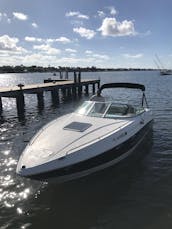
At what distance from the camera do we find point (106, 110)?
37.4 feet

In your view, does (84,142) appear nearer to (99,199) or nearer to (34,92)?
(99,199)

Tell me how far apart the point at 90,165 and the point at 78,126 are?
195 cm

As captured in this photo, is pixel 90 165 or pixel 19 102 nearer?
pixel 90 165

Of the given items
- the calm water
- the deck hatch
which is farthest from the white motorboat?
the calm water

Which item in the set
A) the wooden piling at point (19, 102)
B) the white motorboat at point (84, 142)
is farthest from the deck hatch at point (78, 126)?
the wooden piling at point (19, 102)

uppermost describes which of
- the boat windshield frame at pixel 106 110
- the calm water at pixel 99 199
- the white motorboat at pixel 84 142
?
the boat windshield frame at pixel 106 110

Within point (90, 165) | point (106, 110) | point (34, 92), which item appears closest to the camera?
point (90, 165)

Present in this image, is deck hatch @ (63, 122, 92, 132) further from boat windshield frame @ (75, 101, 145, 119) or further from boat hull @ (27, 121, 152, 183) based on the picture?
boat hull @ (27, 121, 152, 183)

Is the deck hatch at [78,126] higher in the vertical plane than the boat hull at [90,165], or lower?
higher

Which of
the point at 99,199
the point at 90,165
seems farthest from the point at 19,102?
the point at 99,199

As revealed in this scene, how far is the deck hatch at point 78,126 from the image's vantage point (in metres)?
9.84

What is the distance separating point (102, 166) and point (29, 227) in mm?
3066

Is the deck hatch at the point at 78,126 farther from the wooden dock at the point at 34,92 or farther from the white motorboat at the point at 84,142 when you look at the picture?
the wooden dock at the point at 34,92

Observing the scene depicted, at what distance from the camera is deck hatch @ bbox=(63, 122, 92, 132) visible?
32.3 ft
